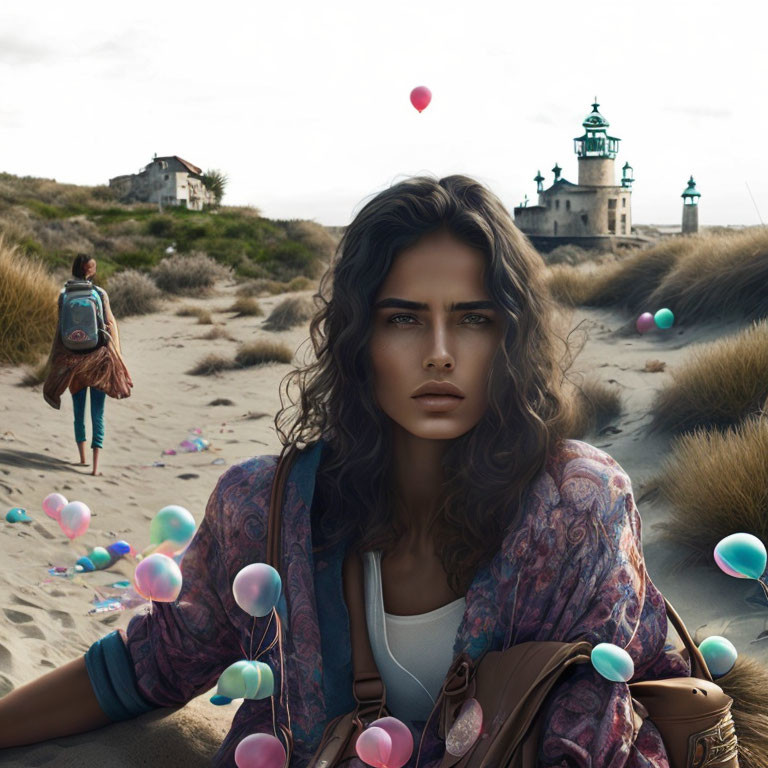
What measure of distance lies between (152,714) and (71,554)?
2982 millimetres

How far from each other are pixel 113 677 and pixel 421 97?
3208 mm

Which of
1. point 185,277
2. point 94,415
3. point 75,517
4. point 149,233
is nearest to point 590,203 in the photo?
point 149,233

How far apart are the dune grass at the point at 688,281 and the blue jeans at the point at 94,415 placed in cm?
459

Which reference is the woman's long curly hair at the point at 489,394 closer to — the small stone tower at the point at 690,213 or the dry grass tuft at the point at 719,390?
the dry grass tuft at the point at 719,390

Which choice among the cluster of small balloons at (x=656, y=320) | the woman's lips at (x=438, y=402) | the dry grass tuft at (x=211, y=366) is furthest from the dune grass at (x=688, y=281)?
the woman's lips at (x=438, y=402)

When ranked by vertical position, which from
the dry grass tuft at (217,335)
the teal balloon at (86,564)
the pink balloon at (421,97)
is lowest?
the teal balloon at (86,564)

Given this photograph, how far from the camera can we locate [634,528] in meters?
2.35

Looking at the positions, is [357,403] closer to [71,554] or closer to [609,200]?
[71,554]

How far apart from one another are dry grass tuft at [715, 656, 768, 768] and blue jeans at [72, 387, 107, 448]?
573cm

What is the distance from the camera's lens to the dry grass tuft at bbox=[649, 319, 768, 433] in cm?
644

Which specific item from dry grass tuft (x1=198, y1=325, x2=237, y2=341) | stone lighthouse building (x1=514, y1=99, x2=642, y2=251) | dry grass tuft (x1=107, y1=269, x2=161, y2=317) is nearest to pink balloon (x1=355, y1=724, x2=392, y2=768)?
dry grass tuft (x1=198, y1=325, x2=237, y2=341)

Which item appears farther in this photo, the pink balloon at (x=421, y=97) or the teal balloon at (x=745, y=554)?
the pink balloon at (x=421, y=97)

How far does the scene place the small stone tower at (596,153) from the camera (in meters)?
38.8

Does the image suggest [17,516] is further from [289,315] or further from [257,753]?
[289,315]
